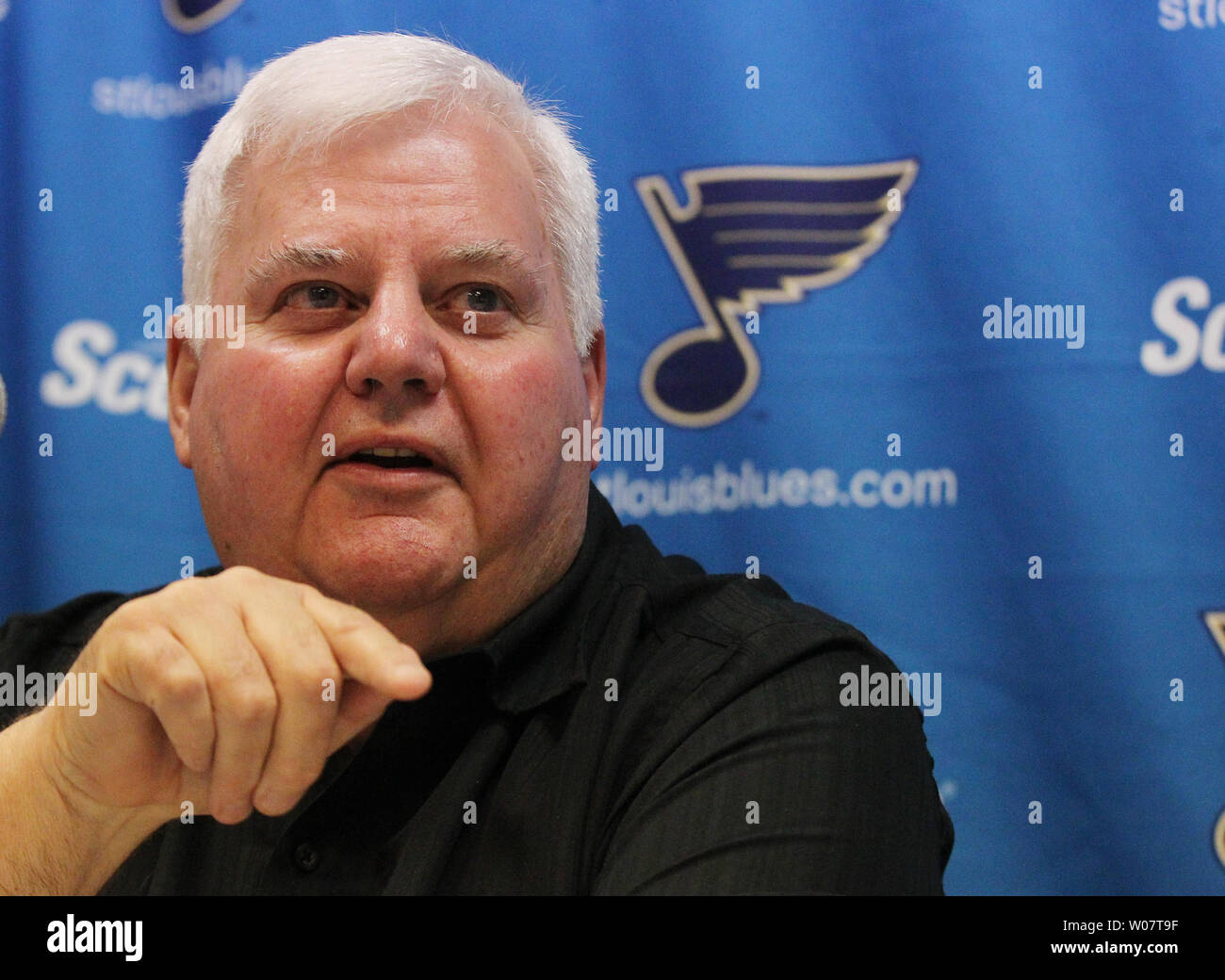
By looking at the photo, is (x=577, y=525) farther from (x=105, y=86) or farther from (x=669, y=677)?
(x=105, y=86)

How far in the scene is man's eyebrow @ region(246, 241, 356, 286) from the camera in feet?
3.59

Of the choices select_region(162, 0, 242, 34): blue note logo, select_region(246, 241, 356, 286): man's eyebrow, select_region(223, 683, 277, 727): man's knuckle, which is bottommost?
select_region(223, 683, 277, 727): man's knuckle

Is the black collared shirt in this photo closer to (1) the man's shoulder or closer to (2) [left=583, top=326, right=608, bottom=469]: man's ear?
(1) the man's shoulder

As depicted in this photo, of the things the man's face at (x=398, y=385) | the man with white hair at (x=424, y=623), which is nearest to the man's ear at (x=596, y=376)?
the man with white hair at (x=424, y=623)

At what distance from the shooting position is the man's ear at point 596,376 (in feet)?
4.32

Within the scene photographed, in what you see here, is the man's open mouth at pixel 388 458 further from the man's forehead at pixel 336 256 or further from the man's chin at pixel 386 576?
the man's forehead at pixel 336 256

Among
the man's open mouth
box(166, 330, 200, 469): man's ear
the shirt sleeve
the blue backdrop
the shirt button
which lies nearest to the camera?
the shirt sleeve

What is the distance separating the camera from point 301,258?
1.10 meters

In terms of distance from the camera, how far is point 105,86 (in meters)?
1.54

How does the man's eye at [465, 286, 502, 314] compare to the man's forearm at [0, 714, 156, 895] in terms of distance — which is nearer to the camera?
the man's forearm at [0, 714, 156, 895]

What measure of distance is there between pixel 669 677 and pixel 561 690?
0.10m

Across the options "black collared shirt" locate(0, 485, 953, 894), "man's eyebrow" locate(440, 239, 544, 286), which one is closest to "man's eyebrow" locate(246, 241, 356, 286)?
"man's eyebrow" locate(440, 239, 544, 286)

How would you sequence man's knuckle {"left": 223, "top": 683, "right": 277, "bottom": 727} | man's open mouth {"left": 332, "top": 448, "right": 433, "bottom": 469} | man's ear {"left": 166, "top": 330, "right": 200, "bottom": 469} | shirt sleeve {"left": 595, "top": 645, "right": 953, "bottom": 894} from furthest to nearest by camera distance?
man's ear {"left": 166, "top": 330, "right": 200, "bottom": 469} → man's open mouth {"left": 332, "top": 448, "right": 433, "bottom": 469} → shirt sleeve {"left": 595, "top": 645, "right": 953, "bottom": 894} → man's knuckle {"left": 223, "top": 683, "right": 277, "bottom": 727}
